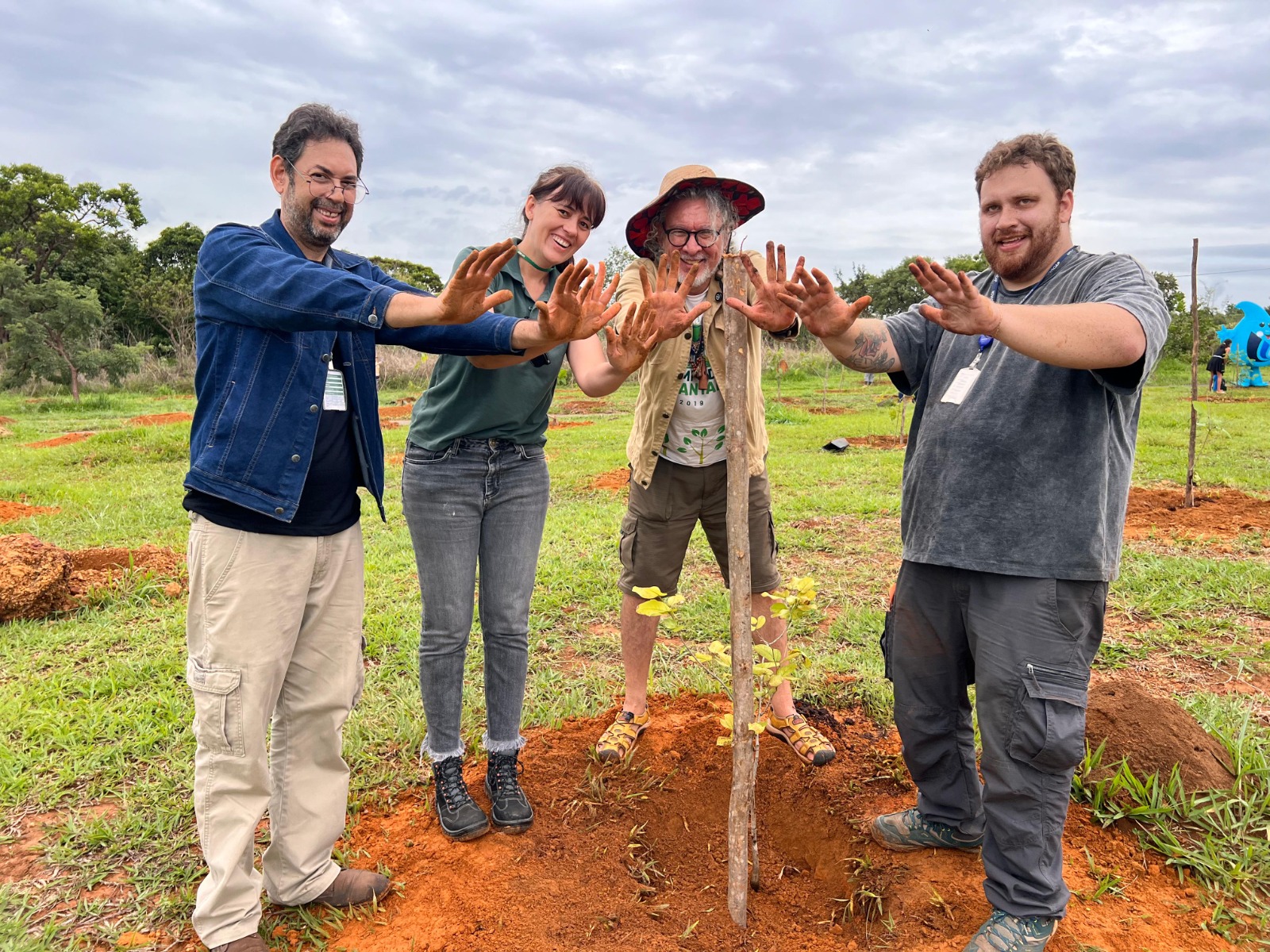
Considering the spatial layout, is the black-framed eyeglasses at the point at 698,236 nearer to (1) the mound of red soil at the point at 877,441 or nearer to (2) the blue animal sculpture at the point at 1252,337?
(1) the mound of red soil at the point at 877,441

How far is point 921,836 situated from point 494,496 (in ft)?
6.06

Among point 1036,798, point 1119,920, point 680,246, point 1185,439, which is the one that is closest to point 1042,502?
point 1036,798

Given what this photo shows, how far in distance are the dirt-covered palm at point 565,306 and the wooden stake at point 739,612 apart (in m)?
0.44

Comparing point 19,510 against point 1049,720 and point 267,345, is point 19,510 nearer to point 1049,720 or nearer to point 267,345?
point 267,345

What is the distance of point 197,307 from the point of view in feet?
6.49

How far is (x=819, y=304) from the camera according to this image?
2148mm

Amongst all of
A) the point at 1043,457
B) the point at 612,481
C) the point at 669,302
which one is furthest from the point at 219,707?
the point at 612,481

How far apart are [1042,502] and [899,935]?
52.6 inches

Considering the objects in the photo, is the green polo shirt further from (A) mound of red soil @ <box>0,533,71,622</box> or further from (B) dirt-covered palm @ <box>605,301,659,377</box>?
(A) mound of red soil @ <box>0,533,71,622</box>

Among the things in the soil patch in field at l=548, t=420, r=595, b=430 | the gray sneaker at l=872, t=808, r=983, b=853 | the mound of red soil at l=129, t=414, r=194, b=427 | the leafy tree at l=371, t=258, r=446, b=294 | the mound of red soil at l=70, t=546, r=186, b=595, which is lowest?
the gray sneaker at l=872, t=808, r=983, b=853

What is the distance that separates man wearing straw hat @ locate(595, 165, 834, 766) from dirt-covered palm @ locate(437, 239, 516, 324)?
2.95 feet

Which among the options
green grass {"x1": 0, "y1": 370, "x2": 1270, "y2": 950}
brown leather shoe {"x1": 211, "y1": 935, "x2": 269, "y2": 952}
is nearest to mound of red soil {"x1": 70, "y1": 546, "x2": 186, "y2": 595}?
green grass {"x1": 0, "y1": 370, "x2": 1270, "y2": 950}

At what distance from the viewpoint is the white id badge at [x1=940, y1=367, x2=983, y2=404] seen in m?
2.25

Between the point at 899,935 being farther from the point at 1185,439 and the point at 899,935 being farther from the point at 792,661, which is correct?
the point at 1185,439
